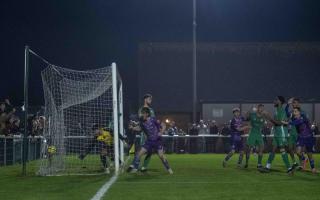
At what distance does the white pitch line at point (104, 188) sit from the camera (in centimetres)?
1008

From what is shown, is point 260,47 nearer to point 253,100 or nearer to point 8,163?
point 253,100

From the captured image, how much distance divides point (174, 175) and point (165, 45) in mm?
36235

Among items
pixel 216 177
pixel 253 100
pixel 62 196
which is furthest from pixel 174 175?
pixel 253 100

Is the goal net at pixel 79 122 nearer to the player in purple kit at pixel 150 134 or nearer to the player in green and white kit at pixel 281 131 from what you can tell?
the player in purple kit at pixel 150 134

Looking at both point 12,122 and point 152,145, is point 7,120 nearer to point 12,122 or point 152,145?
point 12,122

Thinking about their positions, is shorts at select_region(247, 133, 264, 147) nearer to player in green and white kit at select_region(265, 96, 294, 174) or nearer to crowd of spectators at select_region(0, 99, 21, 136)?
player in green and white kit at select_region(265, 96, 294, 174)

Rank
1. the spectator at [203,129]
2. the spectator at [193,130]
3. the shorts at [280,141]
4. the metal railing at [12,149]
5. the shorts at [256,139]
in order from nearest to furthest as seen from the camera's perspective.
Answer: the shorts at [280,141] < the shorts at [256,139] < the metal railing at [12,149] < the spectator at [193,130] < the spectator at [203,129]

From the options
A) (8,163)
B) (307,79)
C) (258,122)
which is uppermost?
(307,79)

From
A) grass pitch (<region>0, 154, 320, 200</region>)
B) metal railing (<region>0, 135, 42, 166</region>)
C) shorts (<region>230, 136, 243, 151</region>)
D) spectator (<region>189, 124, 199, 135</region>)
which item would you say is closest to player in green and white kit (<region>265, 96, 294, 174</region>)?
grass pitch (<region>0, 154, 320, 200</region>)

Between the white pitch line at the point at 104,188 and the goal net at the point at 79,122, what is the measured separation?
2052 millimetres

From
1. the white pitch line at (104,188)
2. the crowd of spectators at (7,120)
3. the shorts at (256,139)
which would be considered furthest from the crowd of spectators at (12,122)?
the shorts at (256,139)

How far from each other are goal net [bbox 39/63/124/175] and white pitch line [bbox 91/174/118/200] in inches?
80.8

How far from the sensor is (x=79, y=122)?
2142cm

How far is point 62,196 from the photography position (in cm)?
1016
